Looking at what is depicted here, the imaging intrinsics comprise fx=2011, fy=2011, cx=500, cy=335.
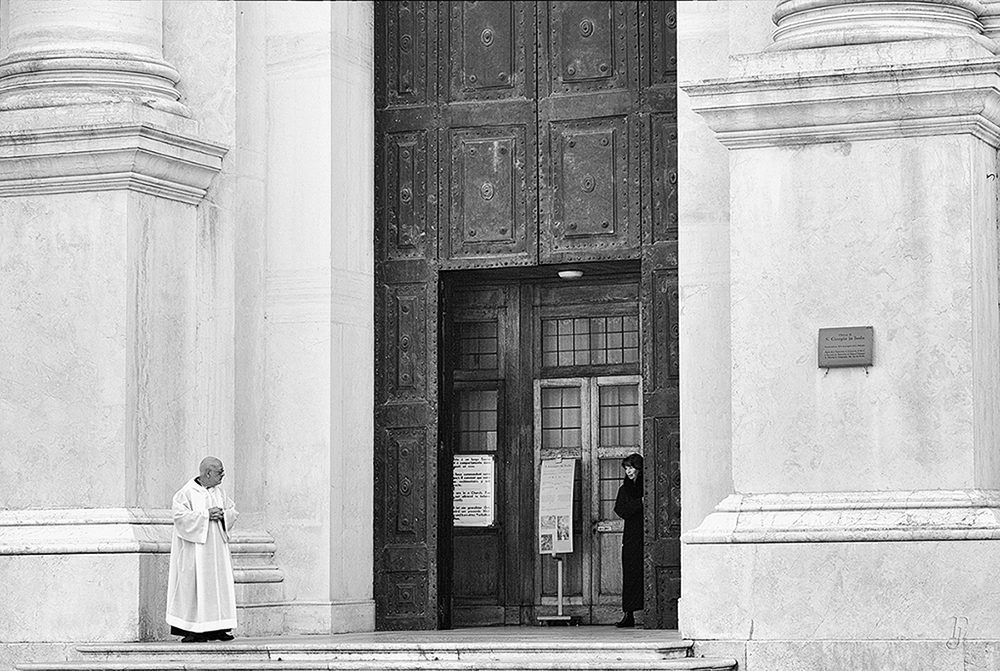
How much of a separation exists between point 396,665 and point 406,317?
483 cm

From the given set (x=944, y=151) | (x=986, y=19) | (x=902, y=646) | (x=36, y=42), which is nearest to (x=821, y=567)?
(x=902, y=646)

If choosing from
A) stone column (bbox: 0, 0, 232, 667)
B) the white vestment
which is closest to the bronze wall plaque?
the white vestment

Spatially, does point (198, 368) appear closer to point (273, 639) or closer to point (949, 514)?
point (273, 639)

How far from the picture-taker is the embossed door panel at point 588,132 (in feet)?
56.0

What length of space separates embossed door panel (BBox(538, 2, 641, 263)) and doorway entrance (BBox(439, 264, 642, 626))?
2.03ft

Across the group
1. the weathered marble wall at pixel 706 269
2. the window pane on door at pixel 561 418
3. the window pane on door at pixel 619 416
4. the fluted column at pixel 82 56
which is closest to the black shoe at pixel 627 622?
the window pane on door at pixel 619 416

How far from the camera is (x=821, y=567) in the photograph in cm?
1354

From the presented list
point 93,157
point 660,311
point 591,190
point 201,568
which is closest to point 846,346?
point 660,311

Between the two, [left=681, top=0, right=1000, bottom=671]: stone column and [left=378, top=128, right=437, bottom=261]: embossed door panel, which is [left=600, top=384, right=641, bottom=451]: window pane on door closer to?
[left=378, top=128, right=437, bottom=261]: embossed door panel

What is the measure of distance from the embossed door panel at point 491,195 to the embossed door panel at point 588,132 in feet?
0.47

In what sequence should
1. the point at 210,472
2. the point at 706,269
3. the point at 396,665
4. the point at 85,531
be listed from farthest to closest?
the point at 706,269
the point at 85,531
the point at 210,472
the point at 396,665

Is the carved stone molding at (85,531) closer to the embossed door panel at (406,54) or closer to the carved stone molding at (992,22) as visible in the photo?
the embossed door panel at (406,54)

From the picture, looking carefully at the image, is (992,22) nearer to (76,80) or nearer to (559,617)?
(559,617)

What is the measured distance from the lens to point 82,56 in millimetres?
16328
